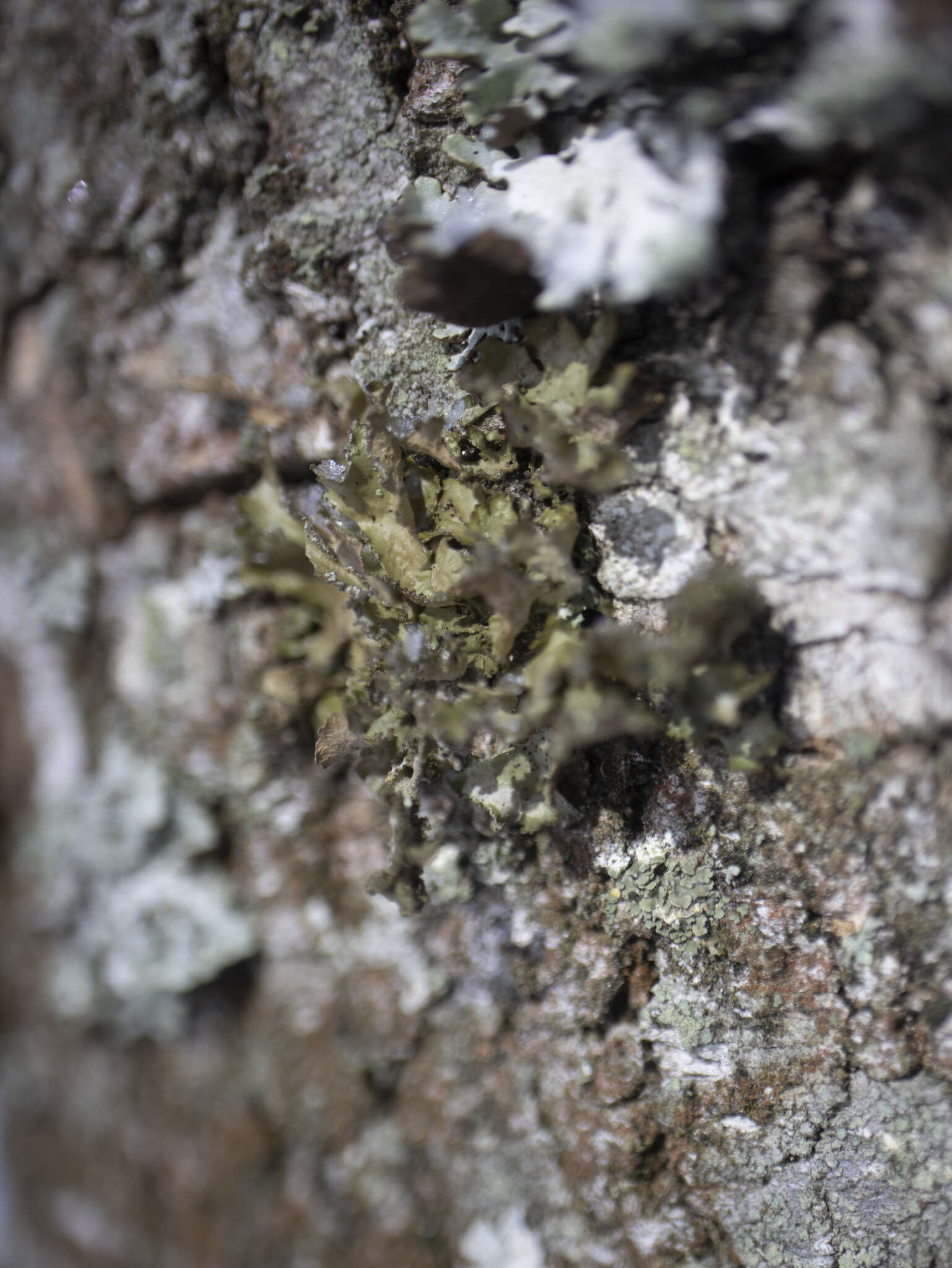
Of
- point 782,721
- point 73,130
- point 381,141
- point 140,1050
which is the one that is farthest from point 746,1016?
point 73,130

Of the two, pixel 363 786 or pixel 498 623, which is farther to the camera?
pixel 363 786

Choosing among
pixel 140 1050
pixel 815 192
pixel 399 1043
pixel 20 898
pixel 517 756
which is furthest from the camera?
pixel 20 898

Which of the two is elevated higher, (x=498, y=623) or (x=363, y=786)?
(x=498, y=623)

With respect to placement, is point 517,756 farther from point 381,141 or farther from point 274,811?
point 381,141
